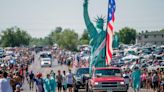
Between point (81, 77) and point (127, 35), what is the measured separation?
163887 mm

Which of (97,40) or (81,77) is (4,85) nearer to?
(81,77)

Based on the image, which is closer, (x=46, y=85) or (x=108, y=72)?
(x=46, y=85)

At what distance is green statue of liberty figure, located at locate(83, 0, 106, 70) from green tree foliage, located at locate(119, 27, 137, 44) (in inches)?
6148

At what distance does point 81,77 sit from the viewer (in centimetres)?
3092

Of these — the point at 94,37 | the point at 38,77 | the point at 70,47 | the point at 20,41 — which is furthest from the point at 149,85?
the point at 20,41

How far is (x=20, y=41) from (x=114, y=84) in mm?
163420

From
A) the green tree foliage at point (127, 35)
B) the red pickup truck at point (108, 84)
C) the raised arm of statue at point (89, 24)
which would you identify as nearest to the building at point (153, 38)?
the green tree foliage at point (127, 35)

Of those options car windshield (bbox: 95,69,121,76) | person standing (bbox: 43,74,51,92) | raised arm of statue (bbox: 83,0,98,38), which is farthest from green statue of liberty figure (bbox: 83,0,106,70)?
person standing (bbox: 43,74,51,92)

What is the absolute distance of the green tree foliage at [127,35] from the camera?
630 ft

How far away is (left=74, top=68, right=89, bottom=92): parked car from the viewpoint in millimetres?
30567

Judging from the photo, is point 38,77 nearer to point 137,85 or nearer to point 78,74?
point 137,85

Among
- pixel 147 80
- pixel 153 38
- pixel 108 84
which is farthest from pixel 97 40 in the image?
pixel 153 38

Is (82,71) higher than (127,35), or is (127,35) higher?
(127,35)

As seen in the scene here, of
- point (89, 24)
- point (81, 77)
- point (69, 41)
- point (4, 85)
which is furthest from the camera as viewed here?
point (69, 41)
